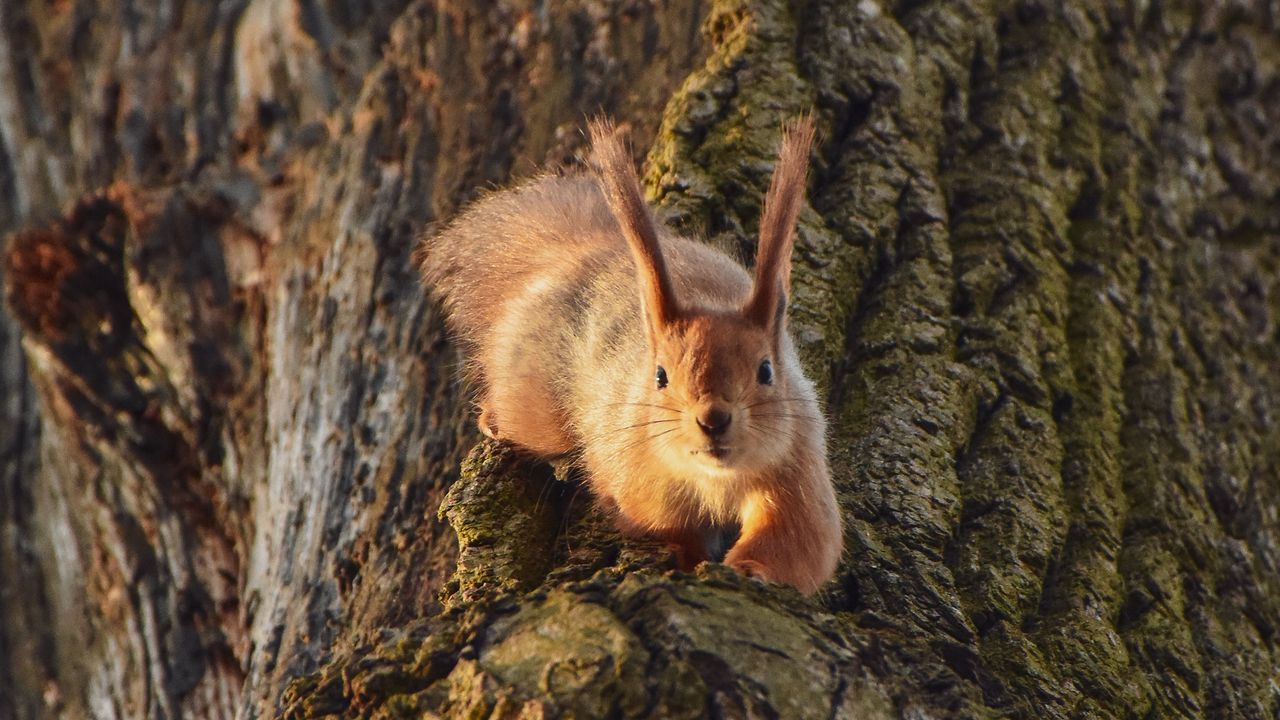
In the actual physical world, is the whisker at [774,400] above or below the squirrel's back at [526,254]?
below

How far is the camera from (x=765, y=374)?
2686 millimetres

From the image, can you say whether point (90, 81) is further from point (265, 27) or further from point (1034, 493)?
point (1034, 493)

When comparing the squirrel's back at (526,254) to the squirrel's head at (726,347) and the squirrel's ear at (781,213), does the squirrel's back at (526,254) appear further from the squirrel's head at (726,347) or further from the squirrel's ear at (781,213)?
the squirrel's ear at (781,213)

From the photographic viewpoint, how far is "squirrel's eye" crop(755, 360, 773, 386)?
105 inches

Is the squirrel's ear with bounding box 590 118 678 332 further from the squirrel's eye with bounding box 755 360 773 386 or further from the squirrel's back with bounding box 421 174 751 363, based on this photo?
the squirrel's back with bounding box 421 174 751 363

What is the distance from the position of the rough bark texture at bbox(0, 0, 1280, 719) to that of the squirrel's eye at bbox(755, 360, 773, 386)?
207mm

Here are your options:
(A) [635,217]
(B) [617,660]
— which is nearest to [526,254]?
(A) [635,217]

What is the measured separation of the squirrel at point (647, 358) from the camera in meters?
2.58

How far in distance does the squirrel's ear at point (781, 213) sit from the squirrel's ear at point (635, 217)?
0.57 ft

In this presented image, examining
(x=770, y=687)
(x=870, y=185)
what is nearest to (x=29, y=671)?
(x=870, y=185)

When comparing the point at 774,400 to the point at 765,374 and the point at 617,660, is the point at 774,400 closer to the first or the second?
the point at 765,374


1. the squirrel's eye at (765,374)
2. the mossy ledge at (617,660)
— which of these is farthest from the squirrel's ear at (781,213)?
the mossy ledge at (617,660)

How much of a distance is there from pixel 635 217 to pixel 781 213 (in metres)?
0.26

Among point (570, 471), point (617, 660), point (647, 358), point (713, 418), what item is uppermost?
point (647, 358)
